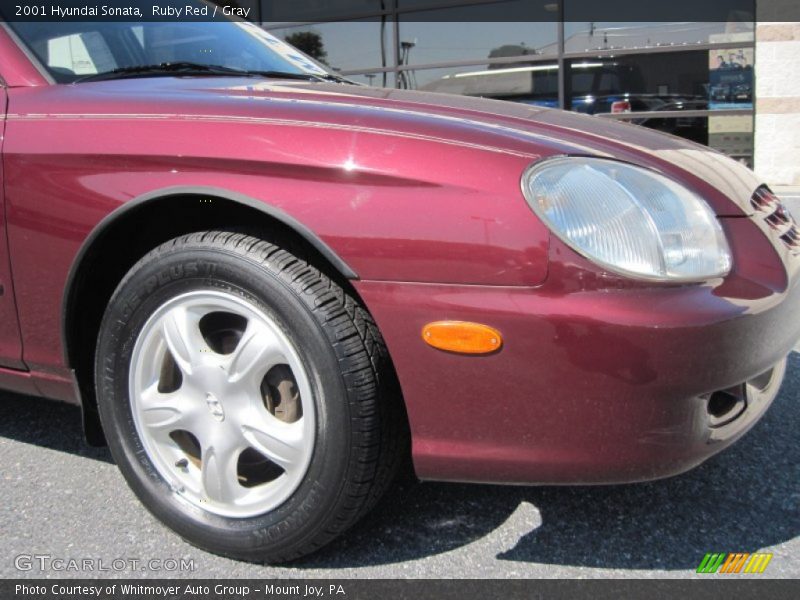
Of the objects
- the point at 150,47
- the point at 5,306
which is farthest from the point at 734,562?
the point at 150,47

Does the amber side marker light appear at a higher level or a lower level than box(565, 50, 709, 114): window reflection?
lower

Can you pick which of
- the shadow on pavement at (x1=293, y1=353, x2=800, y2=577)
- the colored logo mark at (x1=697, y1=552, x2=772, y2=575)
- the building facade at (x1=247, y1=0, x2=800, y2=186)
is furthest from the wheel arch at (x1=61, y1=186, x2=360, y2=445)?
the building facade at (x1=247, y1=0, x2=800, y2=186)

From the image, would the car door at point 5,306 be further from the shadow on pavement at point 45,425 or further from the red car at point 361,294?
the shadow on pavement at point 45,425

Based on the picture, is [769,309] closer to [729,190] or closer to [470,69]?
[729,190]

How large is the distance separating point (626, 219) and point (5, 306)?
1693 mm

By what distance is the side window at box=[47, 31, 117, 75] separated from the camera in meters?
2.48

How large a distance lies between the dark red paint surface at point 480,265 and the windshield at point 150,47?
0.49 m

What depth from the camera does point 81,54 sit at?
8.35 feet

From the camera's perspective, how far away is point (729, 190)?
2.07 m

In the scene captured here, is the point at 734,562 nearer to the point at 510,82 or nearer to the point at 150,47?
the point at 150,47

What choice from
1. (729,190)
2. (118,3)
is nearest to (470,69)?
(118,3)

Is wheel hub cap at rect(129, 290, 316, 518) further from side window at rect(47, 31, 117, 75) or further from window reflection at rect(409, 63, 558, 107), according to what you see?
window reflection at rect(409, 63, 558, 107)

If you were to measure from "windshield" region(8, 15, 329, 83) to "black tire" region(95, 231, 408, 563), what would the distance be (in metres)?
0.82

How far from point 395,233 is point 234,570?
0.96 metres
